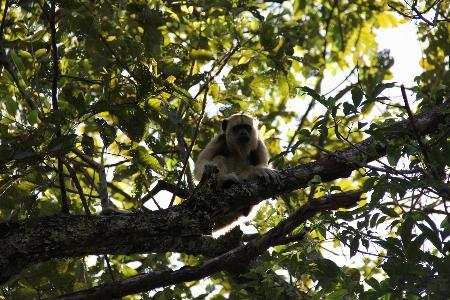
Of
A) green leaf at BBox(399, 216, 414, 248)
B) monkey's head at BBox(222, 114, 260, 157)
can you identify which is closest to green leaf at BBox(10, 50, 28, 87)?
monkey's head at BBox(222, 114, 260, 157)

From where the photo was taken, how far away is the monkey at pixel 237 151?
6.18 m

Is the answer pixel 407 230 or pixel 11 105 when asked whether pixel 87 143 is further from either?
pixel 407 230

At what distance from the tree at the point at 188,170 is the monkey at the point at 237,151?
311 millimetres

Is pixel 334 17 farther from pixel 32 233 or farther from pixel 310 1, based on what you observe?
pixel 32 233

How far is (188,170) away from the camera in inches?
258

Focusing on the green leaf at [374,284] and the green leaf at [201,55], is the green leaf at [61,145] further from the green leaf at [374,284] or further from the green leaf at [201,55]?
the green leaf at [201,55]

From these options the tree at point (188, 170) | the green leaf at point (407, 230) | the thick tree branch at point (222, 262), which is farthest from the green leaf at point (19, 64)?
the green leaf at point (407, 230)

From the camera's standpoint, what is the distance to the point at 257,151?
690 centimetres

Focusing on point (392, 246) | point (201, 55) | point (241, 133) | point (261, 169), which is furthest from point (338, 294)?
point (201, 55)

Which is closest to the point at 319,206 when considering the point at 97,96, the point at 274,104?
the point at 97,96

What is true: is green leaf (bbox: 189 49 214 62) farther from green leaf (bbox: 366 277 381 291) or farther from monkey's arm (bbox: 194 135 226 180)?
green leaf (bbox: 366 277 381 291)

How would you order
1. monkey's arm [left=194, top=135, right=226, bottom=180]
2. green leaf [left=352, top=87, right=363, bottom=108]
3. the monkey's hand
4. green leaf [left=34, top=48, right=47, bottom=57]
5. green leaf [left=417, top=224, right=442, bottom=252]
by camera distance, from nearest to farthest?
1. green leaf [left=417, top=224, right=442, bottom=252]
2. green leaf [left=352, top=87, right=363, bottom=108]
3. the monkey's hand
4. green leaf [left=34, top=48, right=47, bottom=57]
5. monkey's arm [left=194, top=135, right=226, bottom=180]

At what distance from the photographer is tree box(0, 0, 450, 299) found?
11.9 feet

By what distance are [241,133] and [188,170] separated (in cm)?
88
